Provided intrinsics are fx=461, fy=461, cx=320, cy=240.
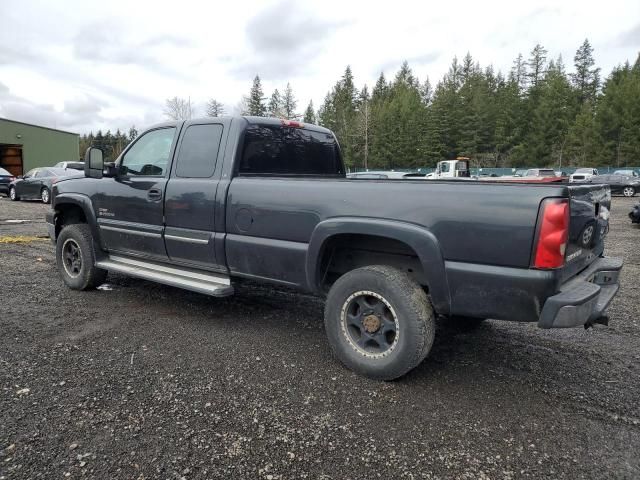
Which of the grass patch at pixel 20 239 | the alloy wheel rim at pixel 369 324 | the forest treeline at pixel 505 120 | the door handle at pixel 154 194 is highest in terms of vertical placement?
the forest treeline at pixel 505 120

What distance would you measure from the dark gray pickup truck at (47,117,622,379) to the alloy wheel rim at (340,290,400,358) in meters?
0.01

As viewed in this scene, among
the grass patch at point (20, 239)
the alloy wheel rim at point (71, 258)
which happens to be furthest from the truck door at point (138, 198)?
the grass patch at point (20, 239)

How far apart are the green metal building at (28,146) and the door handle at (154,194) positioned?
38.7 metres

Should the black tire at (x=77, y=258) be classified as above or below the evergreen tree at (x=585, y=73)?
below

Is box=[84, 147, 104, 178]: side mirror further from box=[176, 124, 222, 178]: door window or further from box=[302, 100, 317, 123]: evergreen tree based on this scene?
box=[302, 100, 317, 123]: evergreen tree

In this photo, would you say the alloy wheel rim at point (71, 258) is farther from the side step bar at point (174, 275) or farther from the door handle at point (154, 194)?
the door handle at point (154, 194)

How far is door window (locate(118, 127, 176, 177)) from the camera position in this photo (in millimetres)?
4781

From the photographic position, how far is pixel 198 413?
111 inches

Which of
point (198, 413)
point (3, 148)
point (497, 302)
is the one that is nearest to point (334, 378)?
point (198, 413)

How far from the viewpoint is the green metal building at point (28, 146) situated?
36.1 meters

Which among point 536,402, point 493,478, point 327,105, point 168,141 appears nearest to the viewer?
point 493,478

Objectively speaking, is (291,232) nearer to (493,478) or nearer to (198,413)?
(198,413)

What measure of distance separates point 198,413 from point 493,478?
1.70 meters

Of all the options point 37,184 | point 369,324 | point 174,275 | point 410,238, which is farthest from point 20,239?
point 37,184
